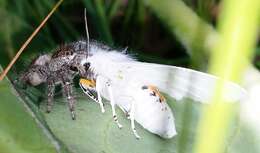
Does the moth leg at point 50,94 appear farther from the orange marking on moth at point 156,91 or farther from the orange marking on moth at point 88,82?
the orange marking on moth at point 156,91

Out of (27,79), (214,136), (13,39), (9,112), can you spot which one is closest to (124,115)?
(27,79)

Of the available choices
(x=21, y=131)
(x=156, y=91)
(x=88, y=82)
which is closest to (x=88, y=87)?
(x=88, y=82)

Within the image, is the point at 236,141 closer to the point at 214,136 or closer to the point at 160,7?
the point at 160,7

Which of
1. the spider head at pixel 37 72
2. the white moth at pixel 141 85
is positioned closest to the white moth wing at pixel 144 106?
the white moth at pixel 141 85

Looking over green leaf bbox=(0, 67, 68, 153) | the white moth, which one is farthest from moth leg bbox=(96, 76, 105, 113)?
green leaf bbox=(0, 67, 68, 153)

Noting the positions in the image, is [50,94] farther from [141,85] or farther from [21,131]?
[21,131]

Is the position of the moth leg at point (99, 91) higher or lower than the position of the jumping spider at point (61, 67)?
lower
